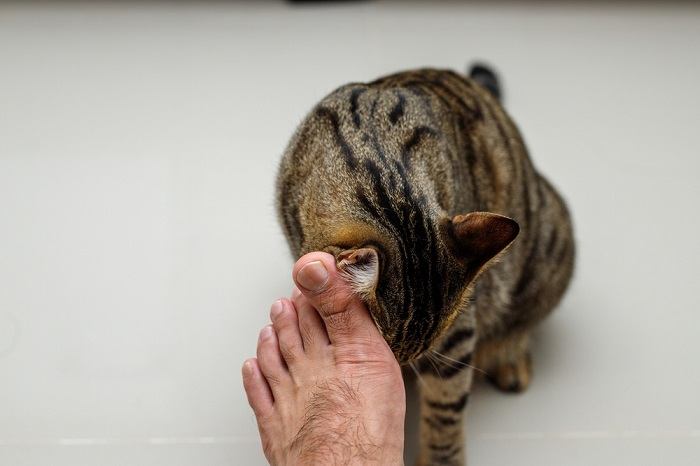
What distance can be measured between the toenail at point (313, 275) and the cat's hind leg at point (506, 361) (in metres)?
0.64

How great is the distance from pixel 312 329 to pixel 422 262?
1.22 feet

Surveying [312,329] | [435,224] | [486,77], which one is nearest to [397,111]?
[435,224]

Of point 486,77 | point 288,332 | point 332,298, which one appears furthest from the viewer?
point 486,77

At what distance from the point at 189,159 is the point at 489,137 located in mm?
976

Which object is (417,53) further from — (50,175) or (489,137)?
(50,175)

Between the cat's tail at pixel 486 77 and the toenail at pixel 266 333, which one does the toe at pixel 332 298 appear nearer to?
the toenail at pixel 266 333

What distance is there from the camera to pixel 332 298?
1.30 meters

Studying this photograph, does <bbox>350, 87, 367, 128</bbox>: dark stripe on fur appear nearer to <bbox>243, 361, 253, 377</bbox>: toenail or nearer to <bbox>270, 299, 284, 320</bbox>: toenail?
<bbox>270, 299, 284, 320</bbox>: toenail

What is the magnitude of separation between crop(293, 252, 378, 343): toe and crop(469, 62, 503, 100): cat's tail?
46.2 inches

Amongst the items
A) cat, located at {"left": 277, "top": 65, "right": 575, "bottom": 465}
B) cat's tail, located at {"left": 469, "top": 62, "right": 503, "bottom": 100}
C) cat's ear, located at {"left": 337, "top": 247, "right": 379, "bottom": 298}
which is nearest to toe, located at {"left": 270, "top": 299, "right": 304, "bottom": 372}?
cat, located at {"left": 277, "top": 65, "right": 575, "bottom": 465}

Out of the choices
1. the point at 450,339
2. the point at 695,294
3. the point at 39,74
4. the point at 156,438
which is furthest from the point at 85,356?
the point at 695,294

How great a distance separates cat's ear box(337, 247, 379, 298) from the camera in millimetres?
1128

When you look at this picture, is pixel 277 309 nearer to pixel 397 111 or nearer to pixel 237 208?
pixel 397 111

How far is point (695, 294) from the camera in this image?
1983mm
